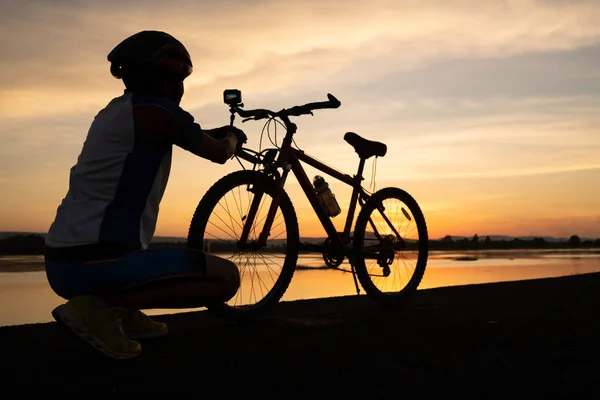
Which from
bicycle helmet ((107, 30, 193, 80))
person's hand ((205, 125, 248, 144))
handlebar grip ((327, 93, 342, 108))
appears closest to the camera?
bicycle helmet ((107, 30, 193, 80))

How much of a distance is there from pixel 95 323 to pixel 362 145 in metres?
3.67

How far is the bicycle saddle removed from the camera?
6.34 metres

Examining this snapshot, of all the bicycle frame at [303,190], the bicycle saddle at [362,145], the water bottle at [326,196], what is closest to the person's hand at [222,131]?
the bicycle frame at [303,190]

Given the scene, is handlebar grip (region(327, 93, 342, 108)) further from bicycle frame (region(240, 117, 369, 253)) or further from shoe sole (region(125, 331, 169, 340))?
shoe sole (region(125, 331, 169, 340))

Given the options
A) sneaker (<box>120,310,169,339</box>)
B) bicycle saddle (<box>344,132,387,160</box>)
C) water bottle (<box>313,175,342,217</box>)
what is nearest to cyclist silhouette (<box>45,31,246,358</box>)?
sneaker (<box>120,310,169,339</box>)

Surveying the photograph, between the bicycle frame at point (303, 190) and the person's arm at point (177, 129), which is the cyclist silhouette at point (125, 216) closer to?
the person's arm at point (177, 129)

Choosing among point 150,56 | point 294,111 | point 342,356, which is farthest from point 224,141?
point 294,111

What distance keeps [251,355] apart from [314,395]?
89 centimetres

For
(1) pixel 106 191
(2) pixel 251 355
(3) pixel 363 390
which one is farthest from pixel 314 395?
(1) pixel 106 191

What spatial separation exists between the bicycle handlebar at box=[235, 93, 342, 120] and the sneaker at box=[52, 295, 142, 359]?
2.39m

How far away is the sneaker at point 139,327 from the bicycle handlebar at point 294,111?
74.0 inches

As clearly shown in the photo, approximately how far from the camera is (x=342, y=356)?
3.65 metres

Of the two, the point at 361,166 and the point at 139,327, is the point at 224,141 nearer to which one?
the point at 139,327

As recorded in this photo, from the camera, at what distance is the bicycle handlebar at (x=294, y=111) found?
536cm
